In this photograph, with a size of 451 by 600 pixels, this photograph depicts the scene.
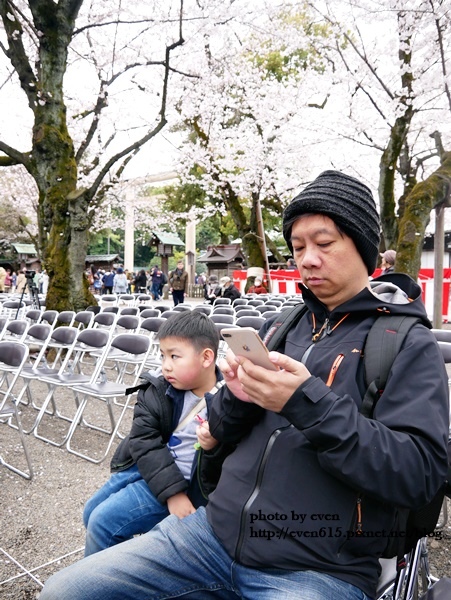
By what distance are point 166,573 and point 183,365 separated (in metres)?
0.78

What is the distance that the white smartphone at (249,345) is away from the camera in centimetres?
114

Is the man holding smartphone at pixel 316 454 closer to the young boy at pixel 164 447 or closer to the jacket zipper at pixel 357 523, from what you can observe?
the jacket zipper at pixel 357 523

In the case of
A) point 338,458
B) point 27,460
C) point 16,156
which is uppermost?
point 16,156

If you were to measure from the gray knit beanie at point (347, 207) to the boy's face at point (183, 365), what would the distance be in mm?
802

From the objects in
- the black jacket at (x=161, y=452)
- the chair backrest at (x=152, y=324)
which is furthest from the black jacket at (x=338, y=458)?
the chair backrest at (x=152, y=324)

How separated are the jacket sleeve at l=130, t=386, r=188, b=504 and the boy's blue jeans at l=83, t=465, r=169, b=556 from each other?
2.4 inches

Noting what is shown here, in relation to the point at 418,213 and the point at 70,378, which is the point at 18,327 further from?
the point at 418,213

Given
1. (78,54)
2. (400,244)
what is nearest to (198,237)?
(78,54)

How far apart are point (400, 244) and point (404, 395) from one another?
9181 mm

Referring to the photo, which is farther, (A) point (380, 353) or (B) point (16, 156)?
(B) point (16, 156)

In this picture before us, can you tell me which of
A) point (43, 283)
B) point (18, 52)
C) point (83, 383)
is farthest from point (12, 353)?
point (43, 283)

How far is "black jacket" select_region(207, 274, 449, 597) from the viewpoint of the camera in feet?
3.65

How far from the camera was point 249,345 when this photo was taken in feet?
3.79

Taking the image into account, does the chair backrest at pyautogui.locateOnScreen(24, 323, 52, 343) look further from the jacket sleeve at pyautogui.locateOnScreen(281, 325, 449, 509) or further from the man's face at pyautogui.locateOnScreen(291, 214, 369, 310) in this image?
the jacket sleeve at pyautogui.locateOnScreen(281, 325, 449, 509)
